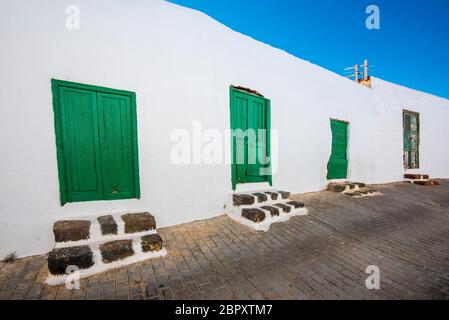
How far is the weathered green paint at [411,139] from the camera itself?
395 inches

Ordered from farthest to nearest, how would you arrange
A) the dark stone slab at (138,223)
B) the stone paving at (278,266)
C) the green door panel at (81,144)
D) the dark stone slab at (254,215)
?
1. the dark stone slab at (254,215)
2. the green door panel at (81,144)
3. the dark stone slab at (138,223)
4. the stone paving at (278,266)

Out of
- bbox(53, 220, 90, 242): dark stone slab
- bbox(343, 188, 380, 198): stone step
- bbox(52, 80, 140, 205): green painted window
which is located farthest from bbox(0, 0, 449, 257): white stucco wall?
bbox(343, 188, 380, 198): stone step

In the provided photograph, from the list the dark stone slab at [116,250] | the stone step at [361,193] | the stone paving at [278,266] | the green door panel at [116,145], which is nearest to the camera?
the stone paving at [278,266]

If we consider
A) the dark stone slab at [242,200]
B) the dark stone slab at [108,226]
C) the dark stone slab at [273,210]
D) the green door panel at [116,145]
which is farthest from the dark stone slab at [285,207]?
the dark stone slab at [108,226]

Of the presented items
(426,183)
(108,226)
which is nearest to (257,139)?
(108,226)

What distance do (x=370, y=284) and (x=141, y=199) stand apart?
348 cm

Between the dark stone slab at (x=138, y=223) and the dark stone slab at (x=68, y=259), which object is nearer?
the dark stone slab at (x=68, y=259)

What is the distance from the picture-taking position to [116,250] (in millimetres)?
2574

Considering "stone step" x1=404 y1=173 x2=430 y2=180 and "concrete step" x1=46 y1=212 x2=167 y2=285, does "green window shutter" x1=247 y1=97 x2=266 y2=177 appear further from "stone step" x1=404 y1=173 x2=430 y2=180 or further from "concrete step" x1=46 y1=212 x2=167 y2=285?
"stone step" x1=404 y1=173 x2=430 y2=180

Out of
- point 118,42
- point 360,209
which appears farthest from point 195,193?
point 360,209

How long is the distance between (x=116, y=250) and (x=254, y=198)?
9.30 ft

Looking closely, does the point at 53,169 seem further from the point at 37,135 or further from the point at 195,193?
the point at 195,193

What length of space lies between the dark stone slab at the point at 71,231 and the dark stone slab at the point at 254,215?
2.62m

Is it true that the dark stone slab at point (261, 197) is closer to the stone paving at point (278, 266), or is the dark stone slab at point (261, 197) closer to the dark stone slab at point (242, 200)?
the dark stone slab at point (242, 200)
